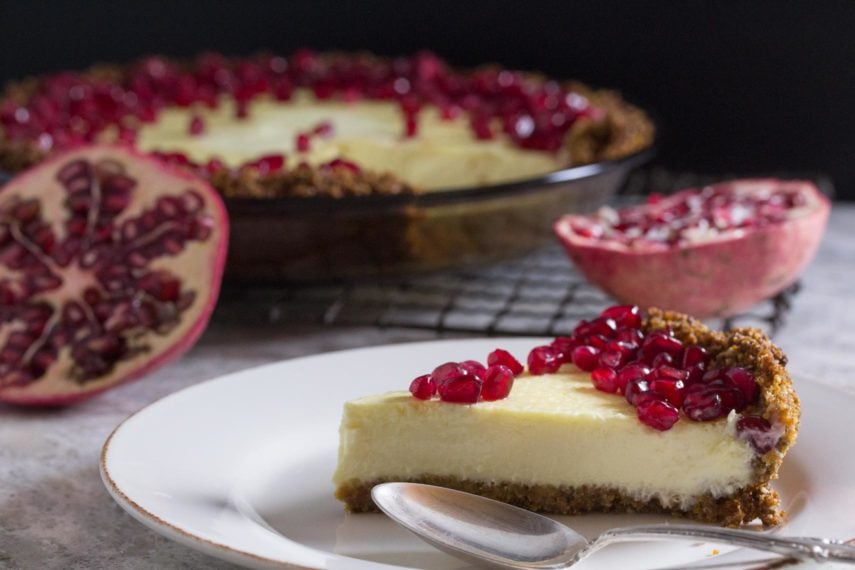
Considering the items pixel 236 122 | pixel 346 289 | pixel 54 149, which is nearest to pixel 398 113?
pixel 236 122

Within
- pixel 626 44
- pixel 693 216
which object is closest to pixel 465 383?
pixel 693 216

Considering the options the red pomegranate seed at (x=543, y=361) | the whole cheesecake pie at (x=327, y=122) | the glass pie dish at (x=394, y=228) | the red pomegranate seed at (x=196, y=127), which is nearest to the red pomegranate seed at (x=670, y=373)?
the red pomegranate seed at (x=543, y=361)

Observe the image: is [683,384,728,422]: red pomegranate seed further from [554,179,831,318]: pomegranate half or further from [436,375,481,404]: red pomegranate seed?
[554,179,831,318]: pomegranate half

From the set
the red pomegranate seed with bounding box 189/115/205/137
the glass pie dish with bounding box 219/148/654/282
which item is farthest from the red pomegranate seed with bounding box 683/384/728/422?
the red pomegranate seed with bounding box 189/115/205/137

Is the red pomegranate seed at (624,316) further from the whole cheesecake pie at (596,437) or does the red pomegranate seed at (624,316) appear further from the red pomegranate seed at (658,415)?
the red pomegranate seed at (658,415)

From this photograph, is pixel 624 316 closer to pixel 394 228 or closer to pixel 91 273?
pixel 394 228
